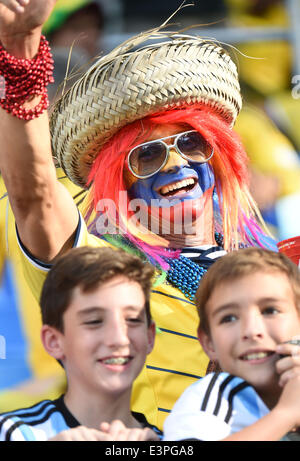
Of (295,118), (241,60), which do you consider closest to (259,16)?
(241,60)

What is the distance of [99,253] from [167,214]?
1.84 feet

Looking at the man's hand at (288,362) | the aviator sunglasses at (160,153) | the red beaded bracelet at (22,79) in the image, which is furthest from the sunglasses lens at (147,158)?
the man's hand at (288,362)

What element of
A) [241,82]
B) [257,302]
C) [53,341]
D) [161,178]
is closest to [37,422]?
[53,341]

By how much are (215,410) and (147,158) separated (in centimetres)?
81

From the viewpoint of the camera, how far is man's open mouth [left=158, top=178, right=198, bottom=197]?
1.71 m

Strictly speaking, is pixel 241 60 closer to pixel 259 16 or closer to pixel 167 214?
pixel 259 16

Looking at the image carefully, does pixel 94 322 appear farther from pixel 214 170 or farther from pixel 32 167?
pixel 214 170

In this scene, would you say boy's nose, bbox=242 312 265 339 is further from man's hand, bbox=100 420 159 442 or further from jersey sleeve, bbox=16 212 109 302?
jersey sleeve, bbox=16 212 109 302

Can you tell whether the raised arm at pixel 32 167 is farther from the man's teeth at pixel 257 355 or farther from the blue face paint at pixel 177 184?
the man's teeth at pixel 257 355

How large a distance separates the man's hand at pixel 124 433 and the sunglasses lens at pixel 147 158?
762 mm

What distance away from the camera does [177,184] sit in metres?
1.71

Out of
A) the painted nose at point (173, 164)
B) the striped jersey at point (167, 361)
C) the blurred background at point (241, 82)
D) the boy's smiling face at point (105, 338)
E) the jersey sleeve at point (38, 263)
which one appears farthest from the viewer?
the blurred background at point (241, 82)

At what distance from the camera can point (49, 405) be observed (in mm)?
1161

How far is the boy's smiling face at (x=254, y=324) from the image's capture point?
3.63 feet
